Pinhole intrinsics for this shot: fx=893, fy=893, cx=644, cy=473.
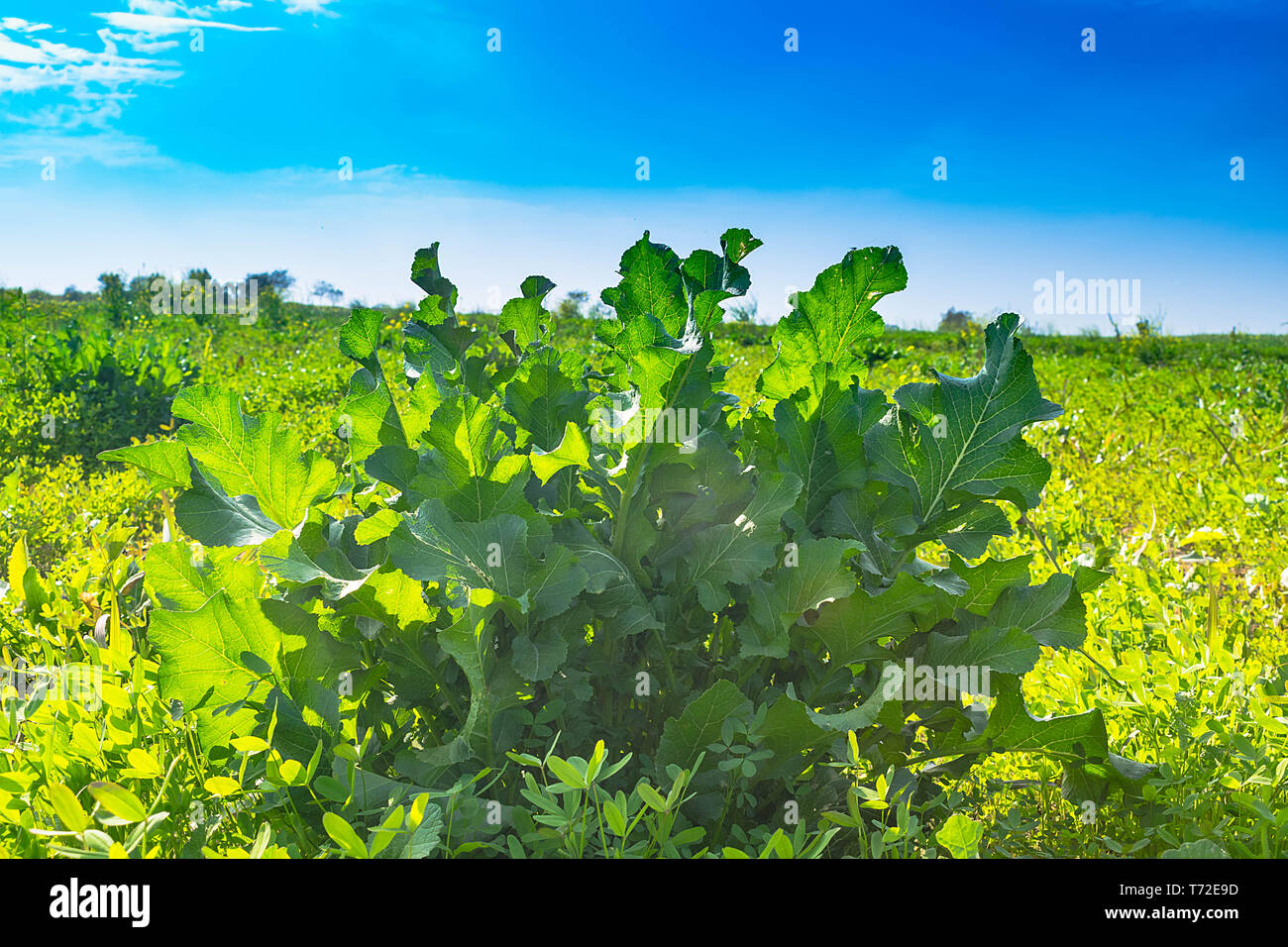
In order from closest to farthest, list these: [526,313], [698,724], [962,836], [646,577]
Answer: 1. [962,836]
2. [698,724]
3. [646,577]
4. [526,313]

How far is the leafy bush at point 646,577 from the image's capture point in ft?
5.20

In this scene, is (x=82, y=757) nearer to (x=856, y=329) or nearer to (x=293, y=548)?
(x=293, y=548)

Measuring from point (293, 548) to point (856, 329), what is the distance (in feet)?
3.87

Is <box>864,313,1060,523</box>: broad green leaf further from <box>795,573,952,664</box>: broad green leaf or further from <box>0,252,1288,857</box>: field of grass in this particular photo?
<box>0,252,1288,857</box>: field of grass

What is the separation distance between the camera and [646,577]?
1.75 meters

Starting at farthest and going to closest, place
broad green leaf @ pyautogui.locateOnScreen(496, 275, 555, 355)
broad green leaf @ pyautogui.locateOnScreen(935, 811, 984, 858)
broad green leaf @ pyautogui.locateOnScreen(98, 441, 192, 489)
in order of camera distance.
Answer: broad green leaf @ pyautogui.locateOnScreen(496, 275, 555, 355), broad green leaf @ pyautogui.locateOnScreen(98, 441, 192, 489), broad green leaf @ pyautogui.locateOnScreen(935, 811, 984, 858)

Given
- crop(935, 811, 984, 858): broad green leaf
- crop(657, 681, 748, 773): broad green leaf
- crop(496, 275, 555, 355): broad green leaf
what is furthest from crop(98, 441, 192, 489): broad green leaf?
crop(935, 811, 984, 858): broad green leaf

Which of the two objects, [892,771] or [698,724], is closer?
[892,771]

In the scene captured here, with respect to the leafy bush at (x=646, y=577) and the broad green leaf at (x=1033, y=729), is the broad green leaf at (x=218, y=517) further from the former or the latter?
the broad green leaf at (x=1033, y=729)

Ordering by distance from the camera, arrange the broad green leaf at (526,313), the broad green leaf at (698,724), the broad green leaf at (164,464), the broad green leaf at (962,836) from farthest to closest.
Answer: the broad green leaf at (526,313), the broad green leaf at (164,464), the broad green leaf at (698,724), the broad green leaf at (962,836)

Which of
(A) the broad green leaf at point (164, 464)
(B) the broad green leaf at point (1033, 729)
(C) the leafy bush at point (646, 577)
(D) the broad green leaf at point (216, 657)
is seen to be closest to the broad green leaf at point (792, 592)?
(C) the leafy bush at point (646, 577)

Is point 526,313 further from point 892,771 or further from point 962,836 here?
point 962,836

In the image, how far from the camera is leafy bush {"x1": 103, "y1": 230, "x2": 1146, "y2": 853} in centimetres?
158

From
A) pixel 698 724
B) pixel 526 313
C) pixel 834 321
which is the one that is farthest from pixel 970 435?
pixel 526 313
